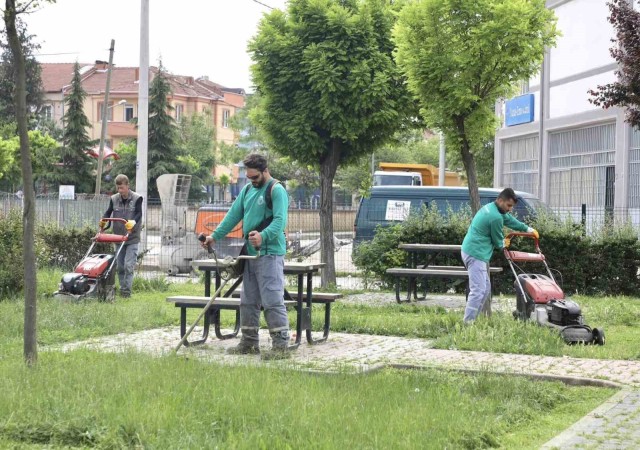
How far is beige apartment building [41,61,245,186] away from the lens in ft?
265

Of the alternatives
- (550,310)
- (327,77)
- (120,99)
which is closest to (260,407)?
(550,310)

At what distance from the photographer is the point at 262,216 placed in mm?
9727

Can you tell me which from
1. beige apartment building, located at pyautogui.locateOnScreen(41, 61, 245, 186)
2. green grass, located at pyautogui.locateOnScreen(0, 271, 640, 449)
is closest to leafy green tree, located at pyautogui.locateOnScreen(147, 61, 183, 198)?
beige apartment building, located at pyautogui.locateOnScreen(41, 61, 245, 186)

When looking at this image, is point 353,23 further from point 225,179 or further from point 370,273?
point 225,179

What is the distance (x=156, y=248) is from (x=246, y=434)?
16512mm

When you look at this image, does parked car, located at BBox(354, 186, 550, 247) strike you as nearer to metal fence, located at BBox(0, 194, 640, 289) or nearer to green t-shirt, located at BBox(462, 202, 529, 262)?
metal fence, located at BBox(0, 194, 640, 289)

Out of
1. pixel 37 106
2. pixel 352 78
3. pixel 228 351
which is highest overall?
pixel 37 106

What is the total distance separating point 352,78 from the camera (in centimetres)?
1716

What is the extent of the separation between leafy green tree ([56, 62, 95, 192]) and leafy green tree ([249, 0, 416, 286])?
46403mm

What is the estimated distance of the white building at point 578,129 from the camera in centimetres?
2861


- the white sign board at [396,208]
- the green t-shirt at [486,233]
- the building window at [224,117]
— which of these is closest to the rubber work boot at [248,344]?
the green t-shirt at [486,233]

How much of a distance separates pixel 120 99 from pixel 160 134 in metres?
21.1

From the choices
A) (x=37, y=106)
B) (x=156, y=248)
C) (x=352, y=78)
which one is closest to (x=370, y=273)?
(x=352, y=78)

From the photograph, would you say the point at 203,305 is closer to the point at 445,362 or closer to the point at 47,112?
the point at 445,362
